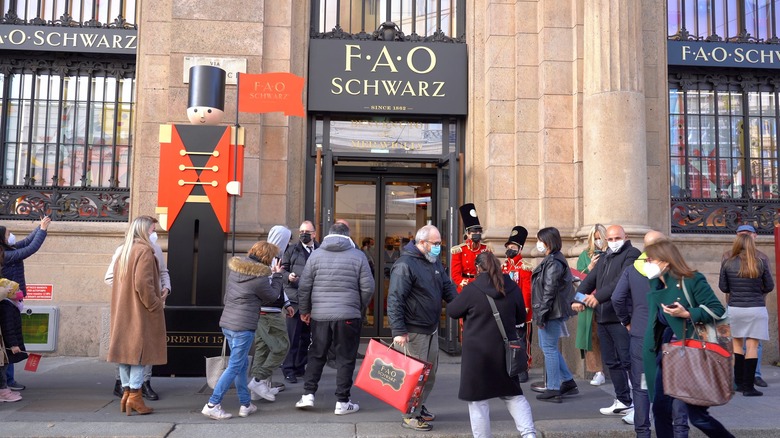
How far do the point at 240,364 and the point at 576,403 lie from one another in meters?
3.69

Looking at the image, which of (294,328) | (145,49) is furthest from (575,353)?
(145,49)

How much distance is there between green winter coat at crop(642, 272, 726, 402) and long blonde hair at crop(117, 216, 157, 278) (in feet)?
15.3

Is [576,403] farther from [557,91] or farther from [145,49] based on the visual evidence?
[145,49]

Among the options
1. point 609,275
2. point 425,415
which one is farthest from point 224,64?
point 609,275

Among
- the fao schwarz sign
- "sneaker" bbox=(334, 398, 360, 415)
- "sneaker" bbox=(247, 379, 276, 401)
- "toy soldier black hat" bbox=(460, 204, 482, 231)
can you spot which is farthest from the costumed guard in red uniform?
the fao schwarz sign

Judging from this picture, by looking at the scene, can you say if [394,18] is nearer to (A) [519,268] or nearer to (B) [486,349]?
(A) [519,268]

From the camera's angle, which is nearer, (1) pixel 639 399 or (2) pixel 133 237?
(1) pixel 639 399

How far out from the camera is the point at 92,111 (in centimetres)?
1098

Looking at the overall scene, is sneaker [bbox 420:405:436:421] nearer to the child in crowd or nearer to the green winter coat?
→ the green winter coat

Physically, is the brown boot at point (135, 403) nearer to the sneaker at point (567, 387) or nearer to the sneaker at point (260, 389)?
the sneaker at point (260, 389)

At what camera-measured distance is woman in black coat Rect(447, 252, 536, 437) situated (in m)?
5.53

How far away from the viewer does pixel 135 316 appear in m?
6.77

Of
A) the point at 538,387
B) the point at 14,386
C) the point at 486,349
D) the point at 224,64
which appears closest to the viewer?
the point at 486,349

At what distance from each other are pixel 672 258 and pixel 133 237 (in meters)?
4.90
